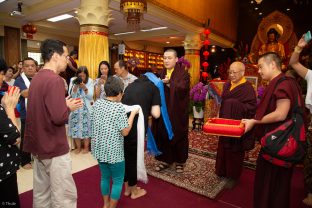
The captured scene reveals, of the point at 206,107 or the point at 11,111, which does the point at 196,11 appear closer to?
the point at 206,107

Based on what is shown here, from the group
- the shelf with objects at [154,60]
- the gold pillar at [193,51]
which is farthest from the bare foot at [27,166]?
the shelf with objects at [154,60]

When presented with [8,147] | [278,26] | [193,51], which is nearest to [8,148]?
[8,147]

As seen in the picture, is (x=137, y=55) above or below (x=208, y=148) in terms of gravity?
above

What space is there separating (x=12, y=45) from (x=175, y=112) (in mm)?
7729

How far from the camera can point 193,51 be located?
29.9ft

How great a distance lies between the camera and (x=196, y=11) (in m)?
8.52

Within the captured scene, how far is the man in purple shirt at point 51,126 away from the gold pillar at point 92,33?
9.73 feet

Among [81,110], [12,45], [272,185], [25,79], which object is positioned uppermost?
[12,45]

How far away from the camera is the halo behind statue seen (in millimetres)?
9039

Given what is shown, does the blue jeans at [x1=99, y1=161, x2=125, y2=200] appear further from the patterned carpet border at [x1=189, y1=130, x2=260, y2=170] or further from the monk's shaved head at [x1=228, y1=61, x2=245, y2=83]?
the patterned carpet border at [x1=189, y1=130, x2=260, y2=170]

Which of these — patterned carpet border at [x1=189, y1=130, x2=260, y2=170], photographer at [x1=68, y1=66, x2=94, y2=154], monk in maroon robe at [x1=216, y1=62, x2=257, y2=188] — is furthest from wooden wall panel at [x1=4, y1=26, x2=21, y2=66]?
monk in maroon robe at [x1=216, y1=62, x2=257, y2=188]

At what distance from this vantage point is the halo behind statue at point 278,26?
9.04m

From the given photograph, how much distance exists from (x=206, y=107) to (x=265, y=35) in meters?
5.90

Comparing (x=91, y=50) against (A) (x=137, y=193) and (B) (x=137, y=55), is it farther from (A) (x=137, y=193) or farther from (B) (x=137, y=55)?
(B) (x=137, y=55)
